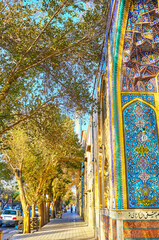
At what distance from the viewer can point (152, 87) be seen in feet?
24.7

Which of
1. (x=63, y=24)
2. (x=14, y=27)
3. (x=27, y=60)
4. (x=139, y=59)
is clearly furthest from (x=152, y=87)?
(x=14, y=27)

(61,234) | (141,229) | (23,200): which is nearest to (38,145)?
(23,200)

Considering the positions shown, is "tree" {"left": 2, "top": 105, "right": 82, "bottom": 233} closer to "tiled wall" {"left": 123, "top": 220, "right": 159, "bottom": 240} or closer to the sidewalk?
the sidewalk

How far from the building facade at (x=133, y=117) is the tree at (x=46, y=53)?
893 millimetres

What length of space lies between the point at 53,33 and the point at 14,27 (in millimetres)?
1095

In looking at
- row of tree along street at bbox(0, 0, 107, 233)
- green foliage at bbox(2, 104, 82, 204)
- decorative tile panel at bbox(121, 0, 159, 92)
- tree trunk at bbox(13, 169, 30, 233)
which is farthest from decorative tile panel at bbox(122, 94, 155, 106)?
tree trunk at bbox(13, 169, 30, 233)

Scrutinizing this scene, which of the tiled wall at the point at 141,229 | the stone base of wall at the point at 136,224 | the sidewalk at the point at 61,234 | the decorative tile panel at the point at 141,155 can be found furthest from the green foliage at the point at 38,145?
the tiled wall at the point at 141,229

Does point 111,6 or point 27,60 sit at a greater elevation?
point 111,6

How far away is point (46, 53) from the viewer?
7262 mm

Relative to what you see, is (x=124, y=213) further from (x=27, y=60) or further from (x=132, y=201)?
(x=27, y=60)

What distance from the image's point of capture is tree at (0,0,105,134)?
262 inches

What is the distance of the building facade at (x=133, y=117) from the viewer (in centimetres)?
628

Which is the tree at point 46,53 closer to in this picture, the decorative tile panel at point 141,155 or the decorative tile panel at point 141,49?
the decorative tile panel at point 141,49

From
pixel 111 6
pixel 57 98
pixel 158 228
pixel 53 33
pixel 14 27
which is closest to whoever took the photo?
pixel 158 228
